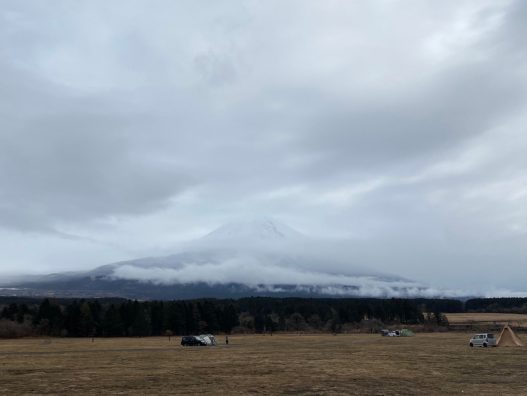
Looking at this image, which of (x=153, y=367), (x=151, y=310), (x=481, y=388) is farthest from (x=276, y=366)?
(x=151, y=310)

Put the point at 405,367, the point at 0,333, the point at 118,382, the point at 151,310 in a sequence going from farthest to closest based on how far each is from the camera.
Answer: the point at 151,310 < the point at 0,333 < the point at 405,367 < the point at 118,382

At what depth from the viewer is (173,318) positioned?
13138cm

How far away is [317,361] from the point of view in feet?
149

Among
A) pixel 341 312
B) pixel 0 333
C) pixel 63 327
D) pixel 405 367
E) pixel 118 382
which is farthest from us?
pixel 341 312

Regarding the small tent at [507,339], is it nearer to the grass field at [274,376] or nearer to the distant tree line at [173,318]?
the grass field at [274,376]

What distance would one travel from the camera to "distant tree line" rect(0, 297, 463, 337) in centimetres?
11944

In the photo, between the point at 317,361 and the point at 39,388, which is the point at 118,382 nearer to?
the point at 39,388

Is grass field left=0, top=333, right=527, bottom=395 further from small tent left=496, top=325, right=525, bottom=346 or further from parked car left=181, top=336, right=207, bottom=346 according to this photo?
parked car left=181, top=336, right=207, bottom=346

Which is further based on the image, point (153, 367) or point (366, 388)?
point (153, 367)

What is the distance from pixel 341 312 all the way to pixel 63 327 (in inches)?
3133

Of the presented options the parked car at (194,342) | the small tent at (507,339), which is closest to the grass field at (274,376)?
the small tent at (507,339)

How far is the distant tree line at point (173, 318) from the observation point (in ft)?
392

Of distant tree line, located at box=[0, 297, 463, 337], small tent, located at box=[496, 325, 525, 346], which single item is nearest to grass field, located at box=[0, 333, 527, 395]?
small tent, located at box=[496, 325, 525, 346]

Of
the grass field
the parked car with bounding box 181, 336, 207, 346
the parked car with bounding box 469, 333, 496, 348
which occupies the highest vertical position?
the parked car with bounding box 469, 333, 496, 348
